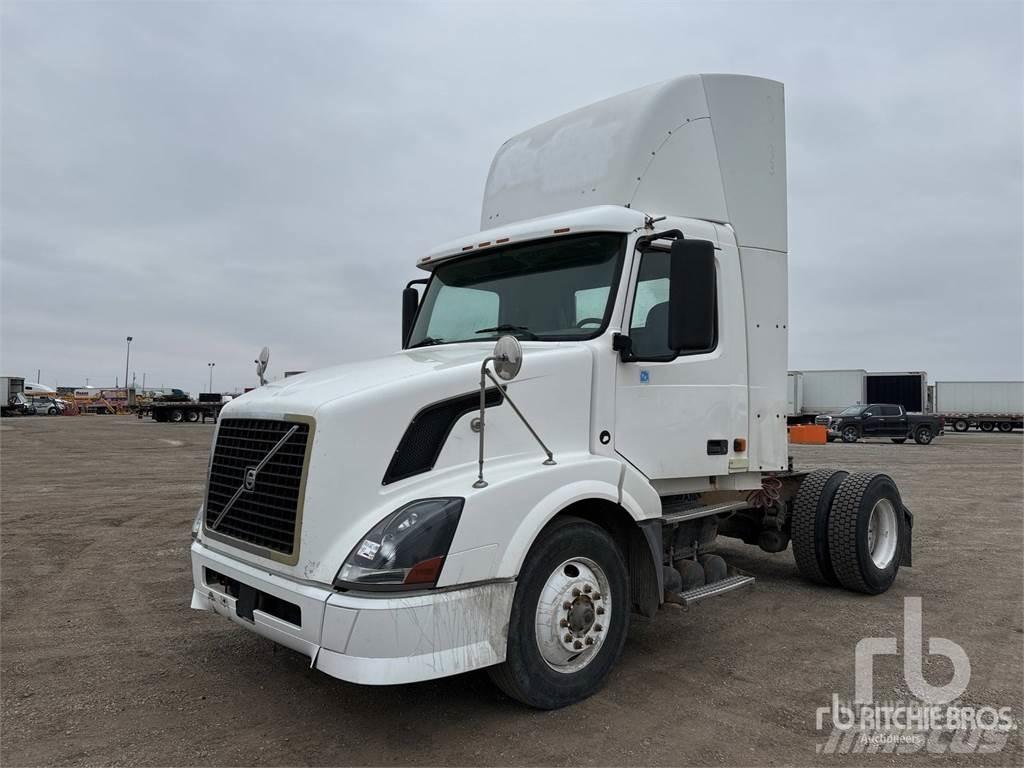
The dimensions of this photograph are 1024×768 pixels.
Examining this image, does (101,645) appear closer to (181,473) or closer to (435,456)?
(435,456)

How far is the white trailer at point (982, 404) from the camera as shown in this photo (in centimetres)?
4266

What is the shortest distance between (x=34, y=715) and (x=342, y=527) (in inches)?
84.9

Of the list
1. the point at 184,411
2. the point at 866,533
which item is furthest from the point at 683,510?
the point at 184,411

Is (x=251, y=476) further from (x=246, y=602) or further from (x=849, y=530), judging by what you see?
(x=849, y=530)

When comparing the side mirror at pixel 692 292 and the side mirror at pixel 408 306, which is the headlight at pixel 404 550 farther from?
the side mirror at pixel 408 306

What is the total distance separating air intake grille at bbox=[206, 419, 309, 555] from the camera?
3.42 meters

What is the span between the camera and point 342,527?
3.28 meters

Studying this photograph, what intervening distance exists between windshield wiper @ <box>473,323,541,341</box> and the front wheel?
3.78 feet

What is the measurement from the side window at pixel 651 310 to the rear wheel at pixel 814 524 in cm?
272

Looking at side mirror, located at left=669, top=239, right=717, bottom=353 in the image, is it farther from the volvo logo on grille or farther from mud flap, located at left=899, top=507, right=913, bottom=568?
mud flap, located at left=899, top=507, right=913, bottom=568

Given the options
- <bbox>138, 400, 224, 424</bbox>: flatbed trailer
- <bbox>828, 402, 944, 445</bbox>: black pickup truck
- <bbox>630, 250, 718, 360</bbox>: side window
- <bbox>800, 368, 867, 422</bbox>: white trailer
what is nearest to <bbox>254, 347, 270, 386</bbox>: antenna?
<bbox>630, 250, 718, 360</bbox>: side window

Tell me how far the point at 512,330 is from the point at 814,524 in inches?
138

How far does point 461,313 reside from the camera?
4879mm

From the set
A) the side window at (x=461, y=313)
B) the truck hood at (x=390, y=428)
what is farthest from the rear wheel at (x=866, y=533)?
the side window at (x=461, y=313)
